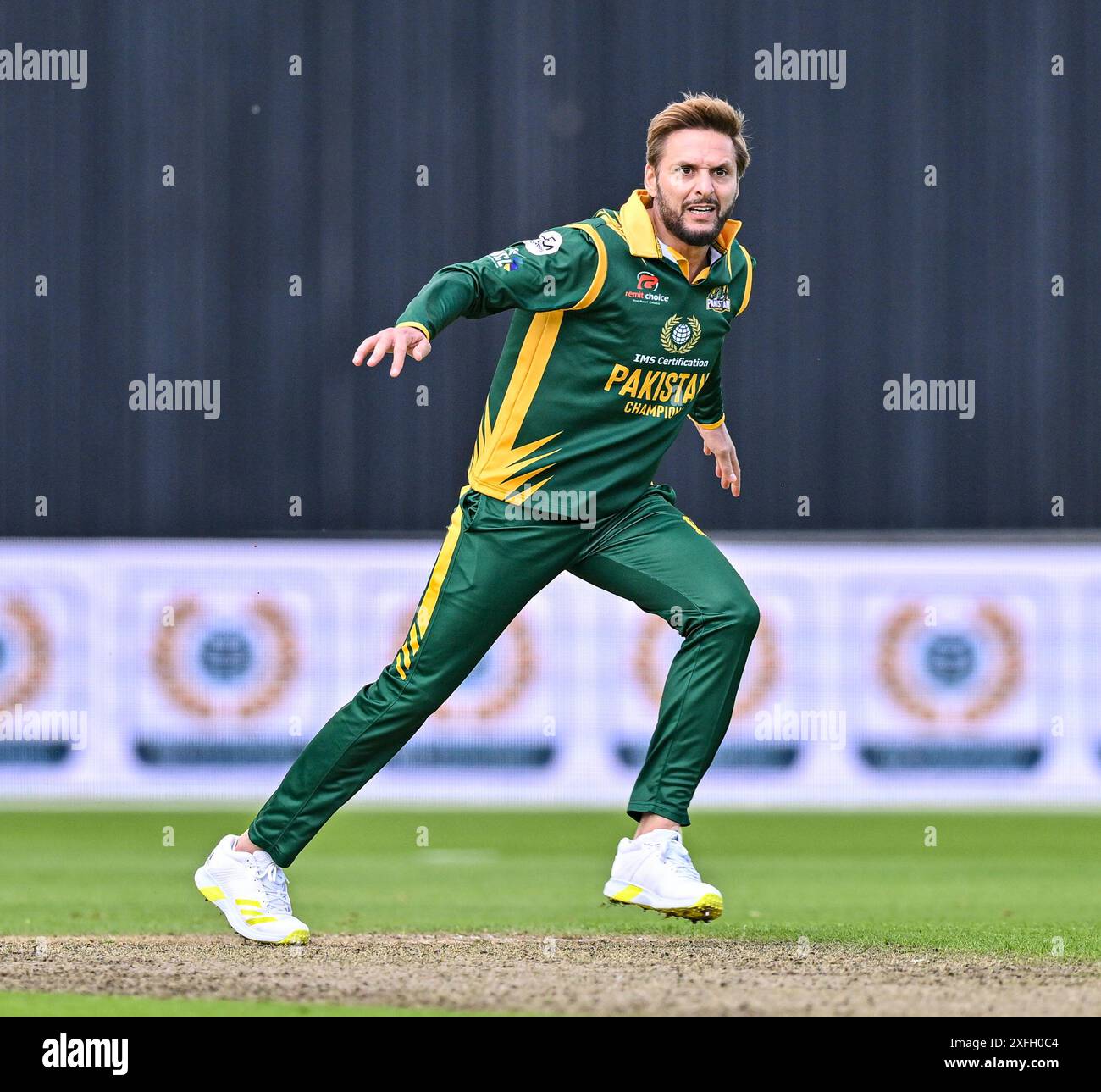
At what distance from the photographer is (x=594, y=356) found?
5973 mm

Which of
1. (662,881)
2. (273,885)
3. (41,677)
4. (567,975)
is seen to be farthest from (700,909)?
(41,677)

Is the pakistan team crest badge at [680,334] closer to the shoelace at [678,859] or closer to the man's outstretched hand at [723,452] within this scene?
the man's outstretched hand at [723,452]

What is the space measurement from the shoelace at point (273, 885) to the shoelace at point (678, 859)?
4.09ft

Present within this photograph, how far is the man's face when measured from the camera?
19.6ft

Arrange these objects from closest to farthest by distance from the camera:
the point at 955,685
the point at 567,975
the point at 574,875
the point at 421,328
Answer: the point at 421,328 < the point at 567,975 < the point at 574,875 < the point at 955,685

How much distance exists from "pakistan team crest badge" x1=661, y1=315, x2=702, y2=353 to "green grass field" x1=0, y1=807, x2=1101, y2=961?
2.13m

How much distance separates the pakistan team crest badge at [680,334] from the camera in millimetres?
6008

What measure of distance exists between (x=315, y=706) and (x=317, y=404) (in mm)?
2370

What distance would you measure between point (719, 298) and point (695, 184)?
1.32 feet

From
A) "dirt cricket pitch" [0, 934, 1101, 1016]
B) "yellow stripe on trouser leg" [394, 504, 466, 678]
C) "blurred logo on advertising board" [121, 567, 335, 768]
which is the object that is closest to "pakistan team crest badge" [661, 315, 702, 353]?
"yellow stripe on trouser leg" [394, 504, 466, 678]

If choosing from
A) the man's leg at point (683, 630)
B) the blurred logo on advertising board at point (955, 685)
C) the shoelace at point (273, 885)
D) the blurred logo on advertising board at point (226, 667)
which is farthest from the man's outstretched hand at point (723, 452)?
the blurred logo on advertising board at point (226, 667)

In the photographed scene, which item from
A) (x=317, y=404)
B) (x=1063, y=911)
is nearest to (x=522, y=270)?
(x=1063, y=911)

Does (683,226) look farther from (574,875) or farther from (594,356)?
(574,875)

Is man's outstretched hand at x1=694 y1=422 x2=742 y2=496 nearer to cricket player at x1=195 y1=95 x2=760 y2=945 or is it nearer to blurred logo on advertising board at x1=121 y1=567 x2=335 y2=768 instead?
cricket player at x1=195 y1=95 x2=760 y2=945
